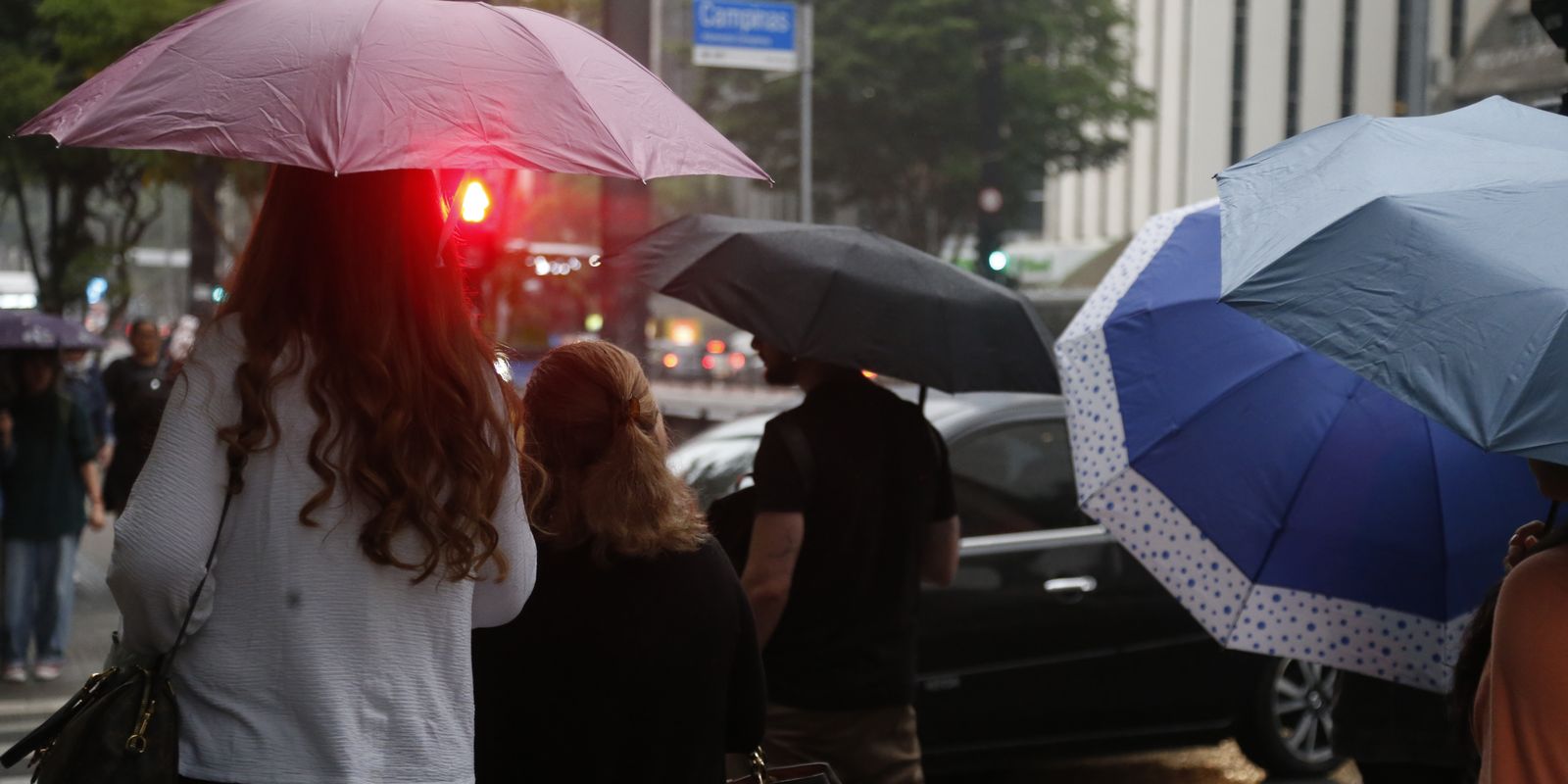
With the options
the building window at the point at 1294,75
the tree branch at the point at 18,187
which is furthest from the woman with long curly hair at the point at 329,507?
the building window at the point at 1294,75

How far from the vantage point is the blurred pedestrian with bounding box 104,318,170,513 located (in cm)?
1077

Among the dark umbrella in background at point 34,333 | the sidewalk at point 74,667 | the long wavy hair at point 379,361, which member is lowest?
the sidewalk at point 74,667

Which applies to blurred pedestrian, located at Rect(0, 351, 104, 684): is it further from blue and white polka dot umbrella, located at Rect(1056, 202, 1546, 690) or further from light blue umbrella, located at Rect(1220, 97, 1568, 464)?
light blue umbrella, located at Rect(1220, 97, 1568, 464)

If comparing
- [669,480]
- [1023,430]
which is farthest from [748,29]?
[669,480]

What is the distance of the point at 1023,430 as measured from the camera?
265 inches

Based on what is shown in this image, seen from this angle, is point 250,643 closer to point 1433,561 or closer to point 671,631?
point 671,631

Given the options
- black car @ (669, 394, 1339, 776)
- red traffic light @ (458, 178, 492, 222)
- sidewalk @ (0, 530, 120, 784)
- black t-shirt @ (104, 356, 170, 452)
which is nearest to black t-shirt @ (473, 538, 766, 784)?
black car @ (669, 394, 1339, 776)

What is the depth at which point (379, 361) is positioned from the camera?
2320mm

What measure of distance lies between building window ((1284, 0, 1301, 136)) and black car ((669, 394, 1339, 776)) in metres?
57.9

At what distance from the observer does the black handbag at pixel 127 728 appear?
219 centimetres

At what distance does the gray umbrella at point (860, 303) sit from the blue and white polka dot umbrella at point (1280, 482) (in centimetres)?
42

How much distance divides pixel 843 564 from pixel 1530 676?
6.61 feet

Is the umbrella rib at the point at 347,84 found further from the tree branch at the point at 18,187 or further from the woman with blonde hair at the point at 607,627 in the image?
the tree branch at the point at 18,187

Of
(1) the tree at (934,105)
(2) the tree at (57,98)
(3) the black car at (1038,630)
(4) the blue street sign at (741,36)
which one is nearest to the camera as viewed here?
(3) the black car at (1038,630)
